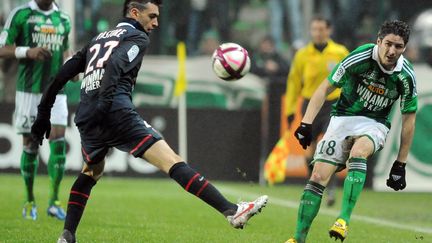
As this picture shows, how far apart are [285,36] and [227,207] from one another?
473 inches

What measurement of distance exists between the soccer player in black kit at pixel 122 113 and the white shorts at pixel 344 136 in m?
1.38

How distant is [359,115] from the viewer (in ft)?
29.4

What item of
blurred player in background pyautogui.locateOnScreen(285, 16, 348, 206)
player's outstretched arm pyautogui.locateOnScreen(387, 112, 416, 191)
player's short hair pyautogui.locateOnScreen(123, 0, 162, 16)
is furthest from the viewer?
blurred player in background pyautogui.locateOnScreen(285, 16, 348, 206)

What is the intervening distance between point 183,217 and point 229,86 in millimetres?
7790

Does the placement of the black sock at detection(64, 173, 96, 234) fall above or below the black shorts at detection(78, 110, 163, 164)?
below

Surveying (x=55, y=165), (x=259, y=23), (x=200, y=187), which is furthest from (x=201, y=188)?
(x=259, y=23)

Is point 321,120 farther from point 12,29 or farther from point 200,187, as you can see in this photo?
point 200,187

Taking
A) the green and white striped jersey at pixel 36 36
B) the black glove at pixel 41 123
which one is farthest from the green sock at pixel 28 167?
the black glove at pixel 41 123

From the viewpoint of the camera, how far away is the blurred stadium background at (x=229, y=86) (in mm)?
18312

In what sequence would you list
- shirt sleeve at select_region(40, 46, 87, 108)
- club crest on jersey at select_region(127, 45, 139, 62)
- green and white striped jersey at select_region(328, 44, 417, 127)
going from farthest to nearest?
green and white striped jersey at select_region(328, 44, 417, 127)
shirt sleeve at select_region(40, 46, 87, 108)
club crest on jersey at select_region(127, 45, 139, 62)

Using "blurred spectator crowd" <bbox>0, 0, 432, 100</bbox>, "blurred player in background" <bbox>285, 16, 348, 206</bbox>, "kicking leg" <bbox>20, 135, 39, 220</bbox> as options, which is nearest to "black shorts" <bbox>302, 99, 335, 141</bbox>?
"blurred player in background" <bbox>285, 16, 348, 206</bbox>

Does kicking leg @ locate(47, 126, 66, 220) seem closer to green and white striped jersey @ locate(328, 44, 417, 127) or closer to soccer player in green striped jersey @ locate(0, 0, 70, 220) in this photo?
soccer player in green striped jersey @ locate(0, 0, 70, 220)

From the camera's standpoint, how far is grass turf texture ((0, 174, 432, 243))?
968 cm

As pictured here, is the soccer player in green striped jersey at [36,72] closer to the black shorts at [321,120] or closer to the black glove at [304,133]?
the black glove at [304,133]
